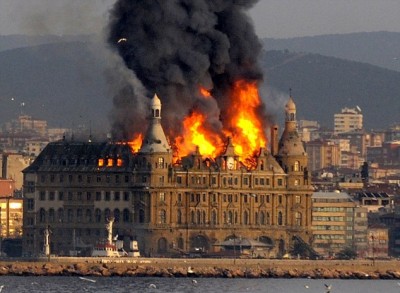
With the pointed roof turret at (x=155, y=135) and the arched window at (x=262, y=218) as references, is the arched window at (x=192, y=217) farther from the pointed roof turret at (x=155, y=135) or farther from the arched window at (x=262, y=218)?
the arched window at (x=262, y=218)

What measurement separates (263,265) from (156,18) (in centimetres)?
2083

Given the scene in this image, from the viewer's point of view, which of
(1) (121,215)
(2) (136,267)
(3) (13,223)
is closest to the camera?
(2) (136,267)

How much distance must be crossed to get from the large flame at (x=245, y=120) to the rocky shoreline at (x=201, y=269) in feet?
50.1

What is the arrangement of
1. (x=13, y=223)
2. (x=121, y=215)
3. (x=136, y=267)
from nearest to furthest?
(x=136, y=267), (x=121, y=215), (x=13, y=223)

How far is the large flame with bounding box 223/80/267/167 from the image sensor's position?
165000 mm

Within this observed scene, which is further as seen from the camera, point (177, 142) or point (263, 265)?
point (177, 142)

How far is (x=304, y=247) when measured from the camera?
162 metres

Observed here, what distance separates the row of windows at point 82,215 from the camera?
16050cm

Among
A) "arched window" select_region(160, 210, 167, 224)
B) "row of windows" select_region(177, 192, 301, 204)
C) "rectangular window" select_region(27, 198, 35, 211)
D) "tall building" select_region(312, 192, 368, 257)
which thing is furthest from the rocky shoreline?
"tall building" select_region(312, 192, 368, 257)

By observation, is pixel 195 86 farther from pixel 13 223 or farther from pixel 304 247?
pixel 13 223

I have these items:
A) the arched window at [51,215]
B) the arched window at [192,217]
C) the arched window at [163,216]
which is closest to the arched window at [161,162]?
the arched window at [163,216]

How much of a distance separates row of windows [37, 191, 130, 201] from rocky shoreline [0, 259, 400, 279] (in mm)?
12112

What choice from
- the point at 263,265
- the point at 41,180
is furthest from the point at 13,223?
the point at 263,265

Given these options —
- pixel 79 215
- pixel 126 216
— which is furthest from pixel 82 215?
pixel 126 216
